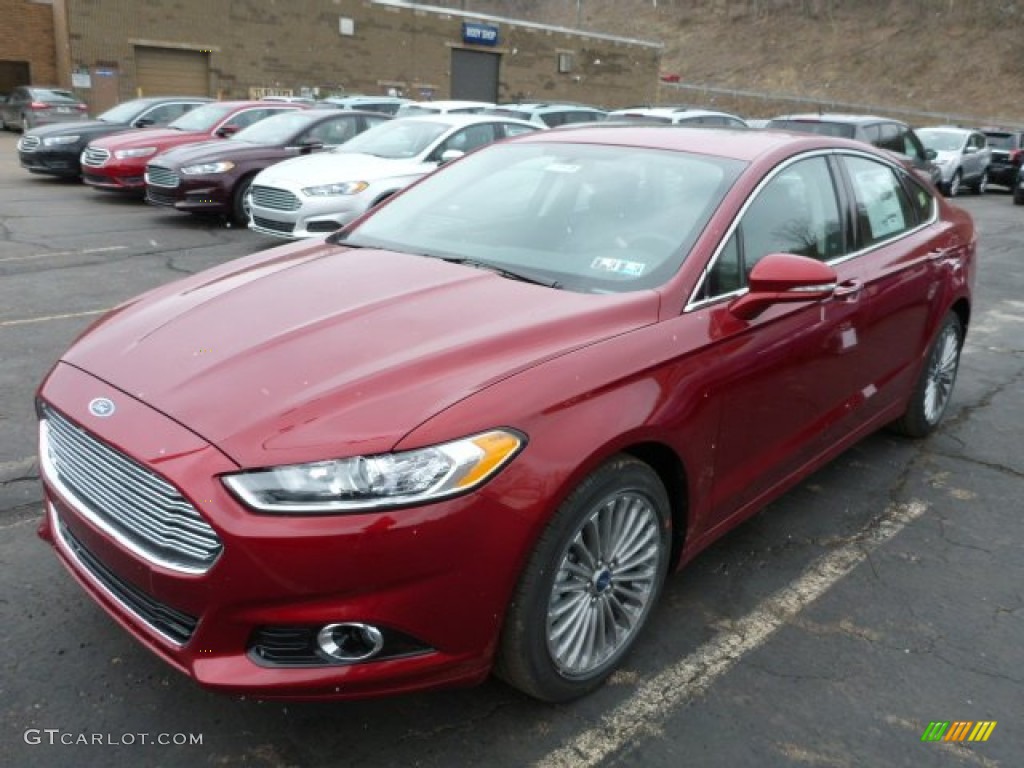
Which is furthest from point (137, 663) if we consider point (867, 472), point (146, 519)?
point (867, 472)

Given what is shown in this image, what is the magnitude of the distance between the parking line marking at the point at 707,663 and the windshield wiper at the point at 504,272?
1.37 m

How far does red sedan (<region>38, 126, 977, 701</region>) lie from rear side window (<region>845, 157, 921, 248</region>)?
0.19m

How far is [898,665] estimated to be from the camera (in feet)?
9.91

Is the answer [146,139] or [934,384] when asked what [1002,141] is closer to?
[146,139]

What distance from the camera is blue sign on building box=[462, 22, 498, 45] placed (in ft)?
126

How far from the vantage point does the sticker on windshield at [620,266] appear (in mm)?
3102

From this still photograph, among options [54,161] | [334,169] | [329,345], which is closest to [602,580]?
[329,345]

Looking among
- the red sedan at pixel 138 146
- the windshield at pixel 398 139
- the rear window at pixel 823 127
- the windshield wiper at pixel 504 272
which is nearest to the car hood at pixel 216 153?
the red sedan at pixel 138 146

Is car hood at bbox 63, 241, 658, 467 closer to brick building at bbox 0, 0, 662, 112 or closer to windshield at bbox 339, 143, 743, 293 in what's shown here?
windshield at bbox 339, 143, 743, 293

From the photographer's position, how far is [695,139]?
12.3ft

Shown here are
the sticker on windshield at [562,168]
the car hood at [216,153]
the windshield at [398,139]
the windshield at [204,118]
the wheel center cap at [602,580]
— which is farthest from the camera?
the windshield at [204,118]

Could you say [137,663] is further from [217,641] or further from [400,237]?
[400,237]

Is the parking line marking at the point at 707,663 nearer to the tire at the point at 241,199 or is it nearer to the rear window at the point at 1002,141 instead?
the tire at the point at 241,199

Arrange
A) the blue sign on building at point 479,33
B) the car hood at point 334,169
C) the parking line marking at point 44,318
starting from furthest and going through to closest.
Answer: the blue sign on building at point 479,33 → the car hood at point 334,169 → the parking line marking at point 44,318
